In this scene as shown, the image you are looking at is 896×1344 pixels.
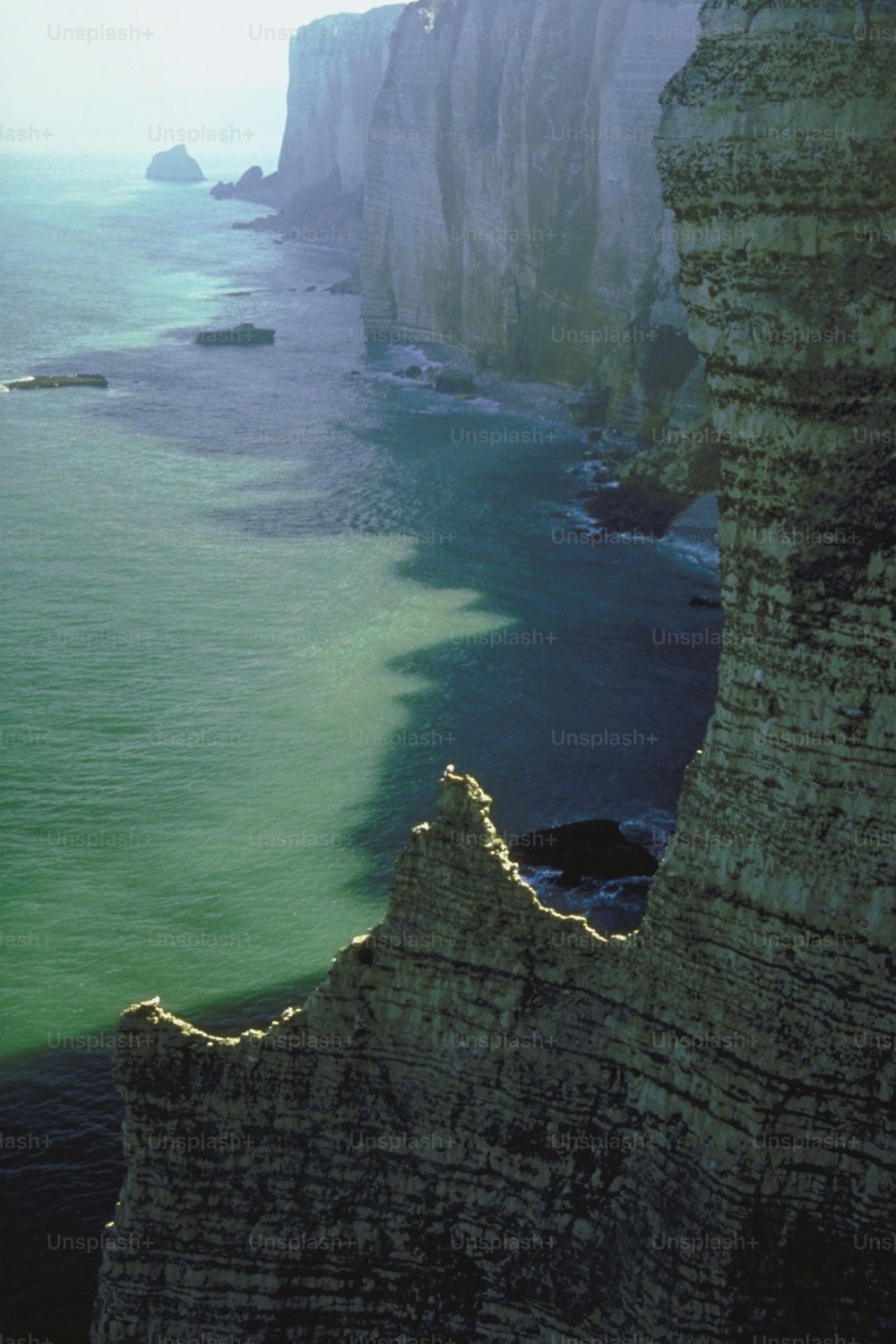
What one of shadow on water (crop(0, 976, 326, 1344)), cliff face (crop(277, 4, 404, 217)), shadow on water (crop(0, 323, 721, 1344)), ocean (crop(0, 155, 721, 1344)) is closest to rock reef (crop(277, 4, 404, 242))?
cliff face (crop(277, 4, 404, 217))

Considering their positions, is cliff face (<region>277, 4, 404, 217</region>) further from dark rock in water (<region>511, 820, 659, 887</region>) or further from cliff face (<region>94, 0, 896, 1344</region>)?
cliff face (<region>94, 0, 896, 1344</region>)

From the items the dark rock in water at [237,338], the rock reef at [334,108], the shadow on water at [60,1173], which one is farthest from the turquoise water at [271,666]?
the rock reef at [334,108]

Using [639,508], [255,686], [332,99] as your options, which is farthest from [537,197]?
[332,99]

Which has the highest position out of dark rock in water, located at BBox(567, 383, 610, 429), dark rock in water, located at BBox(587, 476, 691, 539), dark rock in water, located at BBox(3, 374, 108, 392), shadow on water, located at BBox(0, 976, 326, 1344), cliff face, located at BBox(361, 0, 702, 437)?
cliff face, located at BBox(361, 0, 702, 437)

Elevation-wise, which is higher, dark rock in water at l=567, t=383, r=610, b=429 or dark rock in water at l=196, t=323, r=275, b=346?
dark rock in water at l=196, t=323, r=275, b=346

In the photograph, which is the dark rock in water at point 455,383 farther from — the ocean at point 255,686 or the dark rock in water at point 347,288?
the dark rock in water at point 347,288

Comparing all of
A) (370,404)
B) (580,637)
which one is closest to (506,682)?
(580,637)

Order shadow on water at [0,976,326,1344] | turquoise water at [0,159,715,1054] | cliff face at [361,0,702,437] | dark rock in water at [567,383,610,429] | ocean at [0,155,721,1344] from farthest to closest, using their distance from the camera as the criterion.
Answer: dark rock in water at [567,383,610,429], cliff face at [361,0,702,437], turquoise water at [0,159,715,1054], ocean at [0,155,721,1344], shadow on water at [0,976,326,1344]
